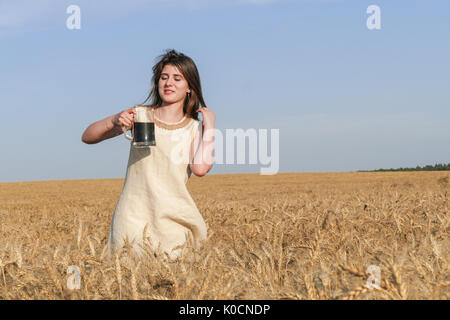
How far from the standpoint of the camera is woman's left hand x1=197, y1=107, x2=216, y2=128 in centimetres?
340

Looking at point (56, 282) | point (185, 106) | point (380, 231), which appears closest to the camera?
point (56, 282)

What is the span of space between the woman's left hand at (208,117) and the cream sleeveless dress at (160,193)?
0.18m

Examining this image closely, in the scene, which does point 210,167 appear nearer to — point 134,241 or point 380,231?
point 134,241

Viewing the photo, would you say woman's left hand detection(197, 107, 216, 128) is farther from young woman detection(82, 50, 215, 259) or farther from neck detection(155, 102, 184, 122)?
neck detection(155, 102, 184, 122)

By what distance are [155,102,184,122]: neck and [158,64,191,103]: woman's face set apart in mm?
58

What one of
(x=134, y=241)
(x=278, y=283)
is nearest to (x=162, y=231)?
(x=134, y=241)

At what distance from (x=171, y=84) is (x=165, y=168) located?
60cm

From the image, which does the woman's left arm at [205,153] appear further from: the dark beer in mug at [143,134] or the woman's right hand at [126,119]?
the woman's right hand at [126,119]

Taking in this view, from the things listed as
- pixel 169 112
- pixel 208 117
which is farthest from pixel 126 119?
pixel 208 117

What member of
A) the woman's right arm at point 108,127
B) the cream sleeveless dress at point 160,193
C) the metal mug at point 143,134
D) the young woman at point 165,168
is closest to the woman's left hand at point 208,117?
the young woman at point 165,168

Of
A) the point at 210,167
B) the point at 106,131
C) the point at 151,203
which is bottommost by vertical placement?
the point at 151,203

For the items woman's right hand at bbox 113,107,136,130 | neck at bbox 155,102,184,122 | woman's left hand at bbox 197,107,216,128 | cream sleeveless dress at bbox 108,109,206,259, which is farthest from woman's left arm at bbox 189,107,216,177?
woman's right hand at bbox 113,107,136,130

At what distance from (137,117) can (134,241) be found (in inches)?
35.2
